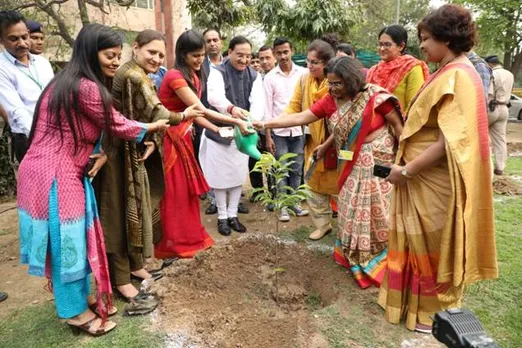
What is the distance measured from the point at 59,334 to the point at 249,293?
127 cm

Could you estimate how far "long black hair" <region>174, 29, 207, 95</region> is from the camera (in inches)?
119

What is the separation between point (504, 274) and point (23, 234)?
3452mm

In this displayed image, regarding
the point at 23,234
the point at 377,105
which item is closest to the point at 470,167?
the point at 377,105

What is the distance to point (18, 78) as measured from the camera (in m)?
3.04

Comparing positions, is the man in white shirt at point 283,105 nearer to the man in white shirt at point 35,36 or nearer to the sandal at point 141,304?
the sandal at point 141,304

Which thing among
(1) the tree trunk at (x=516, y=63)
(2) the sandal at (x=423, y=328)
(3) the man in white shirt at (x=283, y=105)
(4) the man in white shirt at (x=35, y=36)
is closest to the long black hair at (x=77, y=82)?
(4) the man in white shirt at (x=35, y=36)

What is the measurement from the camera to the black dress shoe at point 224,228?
13.0 feet

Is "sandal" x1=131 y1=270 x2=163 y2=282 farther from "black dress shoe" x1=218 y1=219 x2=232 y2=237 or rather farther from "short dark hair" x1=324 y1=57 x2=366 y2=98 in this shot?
"short dark hair" x1=324 y1=57 x2=366 y2=98

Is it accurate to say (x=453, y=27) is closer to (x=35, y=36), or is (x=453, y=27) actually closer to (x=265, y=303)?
(x=265, y=303)

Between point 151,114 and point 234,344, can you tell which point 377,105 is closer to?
Answer: point 151,114

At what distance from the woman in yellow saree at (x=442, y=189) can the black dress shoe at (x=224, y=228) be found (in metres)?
1.92

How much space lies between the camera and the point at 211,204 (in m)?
4.80

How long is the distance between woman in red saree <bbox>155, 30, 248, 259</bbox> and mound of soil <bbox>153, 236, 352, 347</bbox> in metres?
0.22

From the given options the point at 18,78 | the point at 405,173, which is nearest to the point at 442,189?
the point at 405,173
